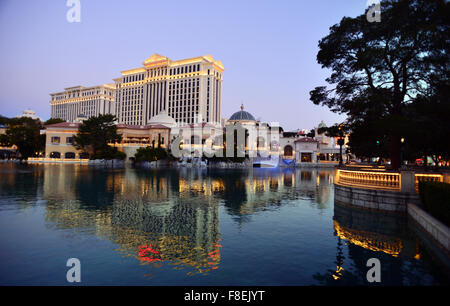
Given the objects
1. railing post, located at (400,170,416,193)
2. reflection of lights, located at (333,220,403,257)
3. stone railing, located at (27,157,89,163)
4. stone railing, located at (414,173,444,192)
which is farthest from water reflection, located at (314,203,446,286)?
stone railing, located at (27,157,89,163)

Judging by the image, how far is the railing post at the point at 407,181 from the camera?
14594 mm

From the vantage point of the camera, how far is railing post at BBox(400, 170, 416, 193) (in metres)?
14.6

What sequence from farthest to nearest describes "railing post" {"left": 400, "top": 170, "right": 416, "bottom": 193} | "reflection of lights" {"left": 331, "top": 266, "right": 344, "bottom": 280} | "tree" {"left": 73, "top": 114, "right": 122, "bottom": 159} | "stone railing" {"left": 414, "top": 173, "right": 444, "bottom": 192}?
1. "tree" {"left": 73, "top": 114, "right": 122, "bottom": 159}
2. "stone railing" {"left": 414, "top": 173, "right": 444, "bottom": 192}
3. "railing post" {"left": 400, "top": 170, "right": 416, "bottom": 193}
4. "reflection of lights" {"left": 331, "top": 266, "right": 344, "bottom": 280}

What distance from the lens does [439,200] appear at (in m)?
10.4

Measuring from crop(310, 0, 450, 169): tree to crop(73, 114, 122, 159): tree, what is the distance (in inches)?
2702

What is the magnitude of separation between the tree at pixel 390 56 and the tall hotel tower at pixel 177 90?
10474 centimetres

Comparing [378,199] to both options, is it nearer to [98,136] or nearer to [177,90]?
[98,136]

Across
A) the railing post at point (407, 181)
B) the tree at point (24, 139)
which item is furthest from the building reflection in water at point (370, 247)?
the tree at point (24, 139)

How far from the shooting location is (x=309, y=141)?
96750 millimetres

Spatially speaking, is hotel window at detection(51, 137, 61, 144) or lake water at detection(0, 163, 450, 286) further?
hotel window at detection(51, 137, 61, 144)

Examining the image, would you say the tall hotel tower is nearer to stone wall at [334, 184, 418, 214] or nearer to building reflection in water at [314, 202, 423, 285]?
stone wall at [334, 184, 418, 214]

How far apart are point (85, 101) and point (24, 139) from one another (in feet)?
364

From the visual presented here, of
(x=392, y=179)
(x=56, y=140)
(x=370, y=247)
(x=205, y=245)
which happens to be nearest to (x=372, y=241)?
(x=370, y=247)

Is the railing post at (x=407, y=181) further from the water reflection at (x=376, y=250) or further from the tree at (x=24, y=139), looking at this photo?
the tree at (x=24, y=139)
